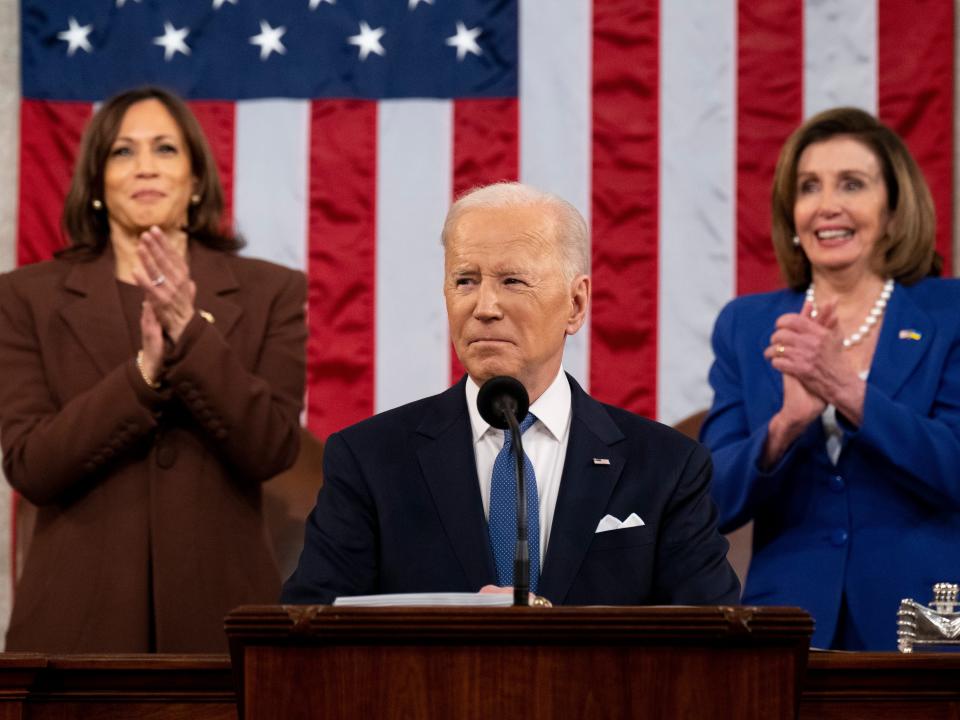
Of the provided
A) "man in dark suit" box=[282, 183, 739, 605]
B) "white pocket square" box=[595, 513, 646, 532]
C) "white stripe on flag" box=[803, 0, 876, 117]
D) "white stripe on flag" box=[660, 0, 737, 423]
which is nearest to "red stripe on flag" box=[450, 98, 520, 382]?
"white stripe on flag" box=[660, 0, 737, 423]

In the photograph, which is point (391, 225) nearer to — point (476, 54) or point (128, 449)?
point (476, 54)

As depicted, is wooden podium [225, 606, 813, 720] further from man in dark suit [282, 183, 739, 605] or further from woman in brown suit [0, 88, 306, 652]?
woman in brown suit [0, 88, 306, 652]

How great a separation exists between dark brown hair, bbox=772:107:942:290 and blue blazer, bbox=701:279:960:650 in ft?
0.27

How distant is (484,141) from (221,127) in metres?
0.80

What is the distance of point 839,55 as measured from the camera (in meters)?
4.75

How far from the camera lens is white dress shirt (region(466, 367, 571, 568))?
278 centimetres

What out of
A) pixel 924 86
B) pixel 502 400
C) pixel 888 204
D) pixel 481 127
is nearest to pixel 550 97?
pixel 481 127

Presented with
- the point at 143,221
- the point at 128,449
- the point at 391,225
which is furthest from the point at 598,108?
the point at 128,449

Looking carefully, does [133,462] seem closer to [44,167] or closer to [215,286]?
[215,286]

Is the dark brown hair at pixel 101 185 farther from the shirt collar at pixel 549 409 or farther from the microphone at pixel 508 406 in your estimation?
the microphone at pixel 508 406

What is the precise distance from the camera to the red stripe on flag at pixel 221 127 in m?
4.79

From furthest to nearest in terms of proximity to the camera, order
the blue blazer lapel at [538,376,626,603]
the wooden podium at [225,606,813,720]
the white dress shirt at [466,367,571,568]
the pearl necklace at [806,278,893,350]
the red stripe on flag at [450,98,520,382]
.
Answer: the red stripe on flag at [450,98,520,382]
the pearl necklace at [806,278,893,350]
the white dress shirt at [466,367,571,568]
the blue blazer lapel at [538,376,626,603]
the wooden podium at [225,606,813,720]

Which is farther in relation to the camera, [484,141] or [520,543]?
[484,141]

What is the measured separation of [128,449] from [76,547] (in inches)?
9.8
